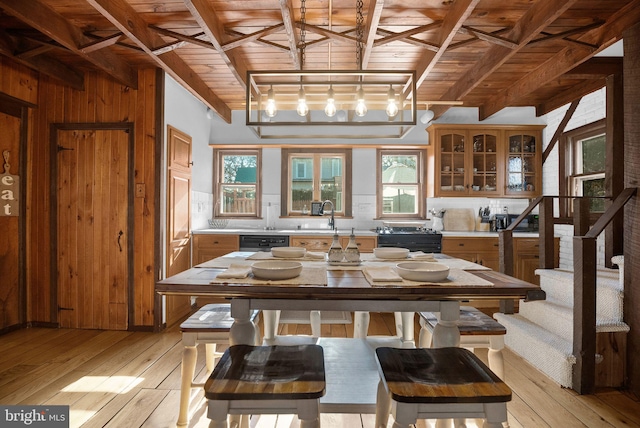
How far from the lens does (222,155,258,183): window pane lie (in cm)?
517

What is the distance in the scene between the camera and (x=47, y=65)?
10.4 ft

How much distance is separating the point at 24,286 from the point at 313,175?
3.60 m

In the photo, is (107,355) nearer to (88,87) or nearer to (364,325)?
(364,325)

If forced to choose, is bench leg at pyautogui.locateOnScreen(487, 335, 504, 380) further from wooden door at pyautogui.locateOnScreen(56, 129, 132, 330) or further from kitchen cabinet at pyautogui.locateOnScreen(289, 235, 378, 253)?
wooden door at pyautogui.locateOnScreen(56, 129, 132, 330)

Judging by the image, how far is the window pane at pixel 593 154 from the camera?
4.07m

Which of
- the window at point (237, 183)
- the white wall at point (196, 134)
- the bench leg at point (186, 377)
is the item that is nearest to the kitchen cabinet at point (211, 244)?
the white wall at point (196, 134)

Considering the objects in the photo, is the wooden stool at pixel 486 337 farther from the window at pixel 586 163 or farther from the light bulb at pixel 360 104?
the window at pixel 586 163

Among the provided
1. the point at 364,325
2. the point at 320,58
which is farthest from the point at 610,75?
the point at 364,325

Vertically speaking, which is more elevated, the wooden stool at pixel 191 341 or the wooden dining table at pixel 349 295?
the wooden dining table at pixel 349 295

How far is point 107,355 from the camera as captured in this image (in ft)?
9.64

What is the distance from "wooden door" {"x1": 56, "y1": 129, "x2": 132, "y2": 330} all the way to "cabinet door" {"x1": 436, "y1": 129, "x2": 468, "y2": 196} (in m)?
3.81

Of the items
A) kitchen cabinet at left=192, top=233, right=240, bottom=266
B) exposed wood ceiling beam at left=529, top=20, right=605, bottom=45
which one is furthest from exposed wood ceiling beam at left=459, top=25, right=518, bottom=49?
kitchen cabinet at left=192, top=233, right=240, bottom=266

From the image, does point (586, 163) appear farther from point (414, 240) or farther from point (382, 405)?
point (382, 405)

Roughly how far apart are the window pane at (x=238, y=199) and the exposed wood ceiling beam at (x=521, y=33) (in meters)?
3.10
